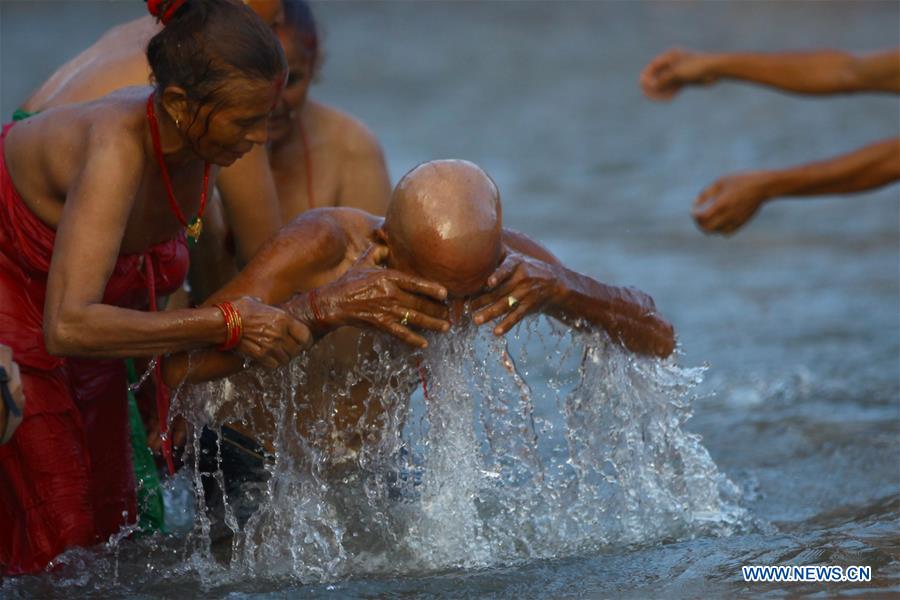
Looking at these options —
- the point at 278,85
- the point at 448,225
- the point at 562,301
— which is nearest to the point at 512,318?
the point at 562,301

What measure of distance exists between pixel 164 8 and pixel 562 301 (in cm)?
132

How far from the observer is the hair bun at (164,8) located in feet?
12.7

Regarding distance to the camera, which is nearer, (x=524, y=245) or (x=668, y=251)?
(x=524, y=245)

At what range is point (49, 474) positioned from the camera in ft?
14.0

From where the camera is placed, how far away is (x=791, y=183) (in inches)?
221

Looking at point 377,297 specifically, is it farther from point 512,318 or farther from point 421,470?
point 421,470

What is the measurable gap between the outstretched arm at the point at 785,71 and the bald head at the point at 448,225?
2041 millimetres

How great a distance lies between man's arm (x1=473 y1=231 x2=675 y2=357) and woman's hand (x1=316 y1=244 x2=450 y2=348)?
18 centimetres

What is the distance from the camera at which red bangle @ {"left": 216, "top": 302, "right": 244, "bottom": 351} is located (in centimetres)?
380

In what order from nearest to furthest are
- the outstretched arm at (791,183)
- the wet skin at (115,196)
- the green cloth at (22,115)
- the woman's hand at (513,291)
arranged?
the wet skin at (115,196) < the woman's hand at (513,291) < the green cloth at (22,115) < the outstretched arm at (791,183)

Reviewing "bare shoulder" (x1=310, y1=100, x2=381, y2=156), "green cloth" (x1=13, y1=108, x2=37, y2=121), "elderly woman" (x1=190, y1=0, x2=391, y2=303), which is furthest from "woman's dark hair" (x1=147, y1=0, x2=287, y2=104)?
"bare shoulder" (x1=310, y1=100, x2=381, y2=156)

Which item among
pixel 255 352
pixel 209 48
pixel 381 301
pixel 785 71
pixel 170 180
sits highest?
pixel 785 71

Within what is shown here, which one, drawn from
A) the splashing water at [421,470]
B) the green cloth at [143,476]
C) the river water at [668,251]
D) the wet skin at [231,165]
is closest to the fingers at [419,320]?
the splashing water at [421,470]

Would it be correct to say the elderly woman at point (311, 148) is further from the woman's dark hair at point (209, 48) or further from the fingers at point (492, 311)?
the fingers at point (492, 311)
